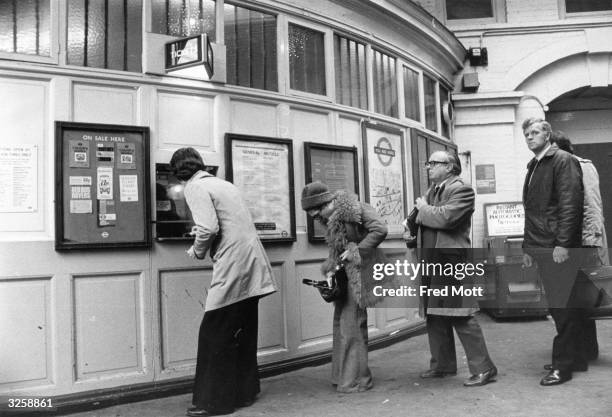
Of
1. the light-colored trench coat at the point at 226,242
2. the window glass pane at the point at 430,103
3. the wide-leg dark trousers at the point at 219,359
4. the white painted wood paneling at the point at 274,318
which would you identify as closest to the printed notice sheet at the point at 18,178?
the light-colored trench coat at the point at 226,242

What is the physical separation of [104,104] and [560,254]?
11.9 ft

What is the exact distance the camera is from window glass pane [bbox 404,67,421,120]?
7.33m

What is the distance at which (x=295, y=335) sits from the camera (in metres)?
5.34

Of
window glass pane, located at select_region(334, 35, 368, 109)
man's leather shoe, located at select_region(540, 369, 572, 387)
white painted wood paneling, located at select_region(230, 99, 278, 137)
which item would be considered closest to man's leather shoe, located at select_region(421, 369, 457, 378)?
man's leather shoe, located at select_region(540, 369, 572, 387)

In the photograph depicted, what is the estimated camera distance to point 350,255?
4301mm

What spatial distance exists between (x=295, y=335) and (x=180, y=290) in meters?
1.24

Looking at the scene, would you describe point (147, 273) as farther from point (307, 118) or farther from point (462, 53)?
point (462, 53)

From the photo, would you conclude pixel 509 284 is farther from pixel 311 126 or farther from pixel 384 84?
pixel 311 126

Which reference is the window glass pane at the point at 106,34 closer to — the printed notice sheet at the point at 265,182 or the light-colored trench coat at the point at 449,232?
the printed notice sheet at the point at 265,182

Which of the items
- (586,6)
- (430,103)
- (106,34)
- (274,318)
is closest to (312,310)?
(274,318)

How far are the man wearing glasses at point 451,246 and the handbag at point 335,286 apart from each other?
705 mm

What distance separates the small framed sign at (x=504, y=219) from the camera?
8.50 metres

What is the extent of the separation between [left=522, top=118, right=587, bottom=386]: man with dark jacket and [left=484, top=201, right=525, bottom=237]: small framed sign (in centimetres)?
415

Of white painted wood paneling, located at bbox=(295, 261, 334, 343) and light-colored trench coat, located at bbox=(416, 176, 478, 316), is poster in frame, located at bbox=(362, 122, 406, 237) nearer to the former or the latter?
white painted wood paneling, located at bbox=(295, 261, 334, 343)
